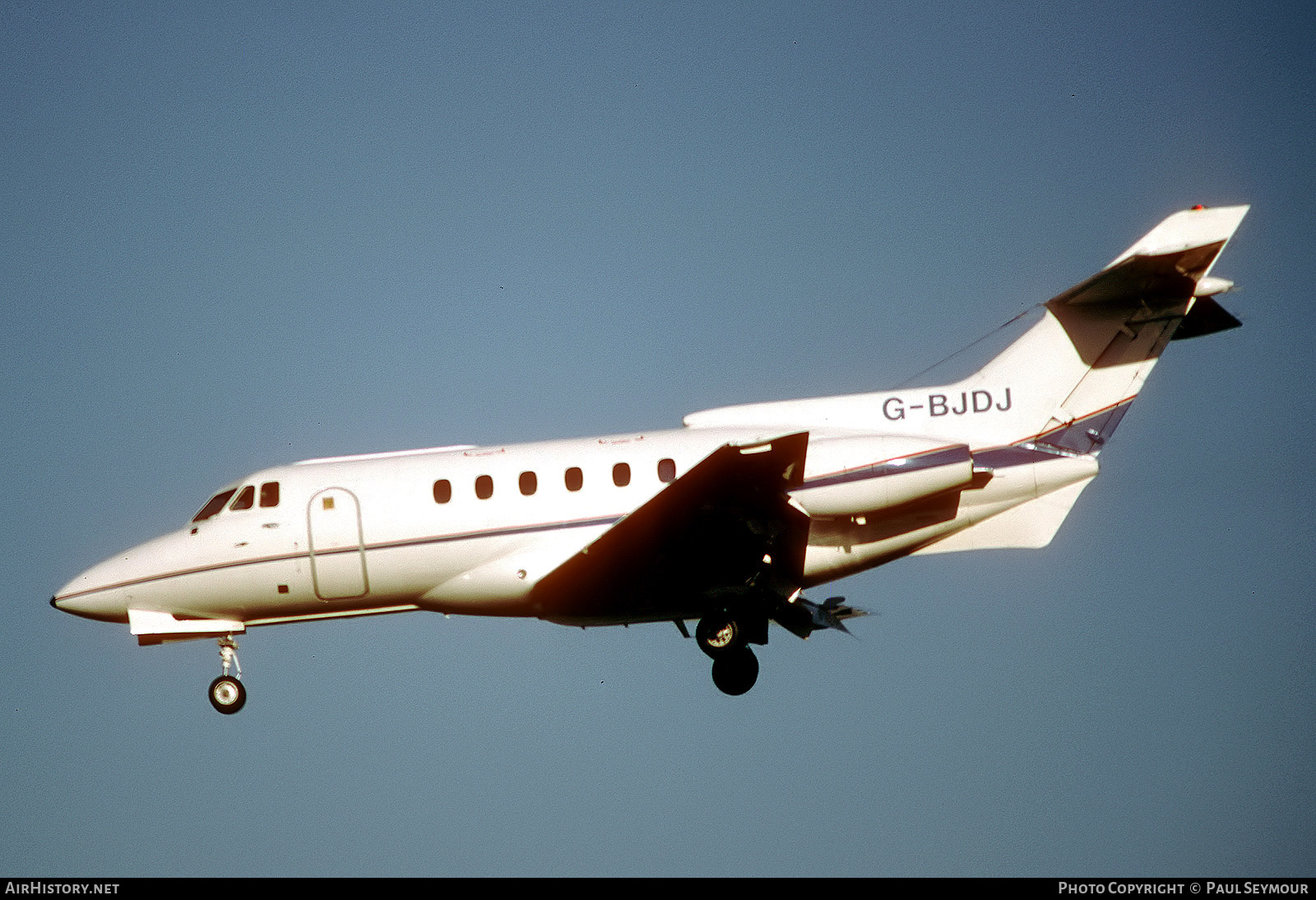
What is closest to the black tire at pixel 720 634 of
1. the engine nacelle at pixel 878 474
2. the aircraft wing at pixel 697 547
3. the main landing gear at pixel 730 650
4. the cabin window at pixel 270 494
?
the main landing gear at pixel 730 650

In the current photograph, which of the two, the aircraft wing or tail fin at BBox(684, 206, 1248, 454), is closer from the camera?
the aircraft wing

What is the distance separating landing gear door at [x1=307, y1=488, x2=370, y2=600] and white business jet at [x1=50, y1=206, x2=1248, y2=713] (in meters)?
0.02

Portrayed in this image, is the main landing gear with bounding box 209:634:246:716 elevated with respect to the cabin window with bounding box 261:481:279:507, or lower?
lower

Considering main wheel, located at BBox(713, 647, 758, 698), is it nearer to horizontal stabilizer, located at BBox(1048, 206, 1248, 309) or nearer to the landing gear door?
the landing gear door

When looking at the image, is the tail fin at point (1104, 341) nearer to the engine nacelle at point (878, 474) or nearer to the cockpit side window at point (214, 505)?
the engine nacelle at point (878, 474)

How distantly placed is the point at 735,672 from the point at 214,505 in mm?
7708

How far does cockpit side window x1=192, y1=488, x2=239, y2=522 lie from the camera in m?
20.9

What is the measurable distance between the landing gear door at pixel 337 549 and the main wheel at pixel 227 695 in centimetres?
191

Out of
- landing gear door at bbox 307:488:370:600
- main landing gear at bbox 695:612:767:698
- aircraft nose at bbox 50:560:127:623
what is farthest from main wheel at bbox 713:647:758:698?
aircraft nose at bbox 50:560:127:623

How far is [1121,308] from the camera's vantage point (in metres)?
20.2

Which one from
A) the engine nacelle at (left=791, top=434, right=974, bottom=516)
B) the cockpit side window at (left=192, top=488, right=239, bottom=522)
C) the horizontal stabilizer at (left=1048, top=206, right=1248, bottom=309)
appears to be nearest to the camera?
the engine nacelle at (left=791, top=434, right=974, bottom=516)

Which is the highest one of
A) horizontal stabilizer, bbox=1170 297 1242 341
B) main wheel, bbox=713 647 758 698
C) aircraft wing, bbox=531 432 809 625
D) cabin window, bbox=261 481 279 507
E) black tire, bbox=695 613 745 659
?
horizontal stabilizer, bbox=1170 297 1242 341

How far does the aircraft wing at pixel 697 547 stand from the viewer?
17.6m
